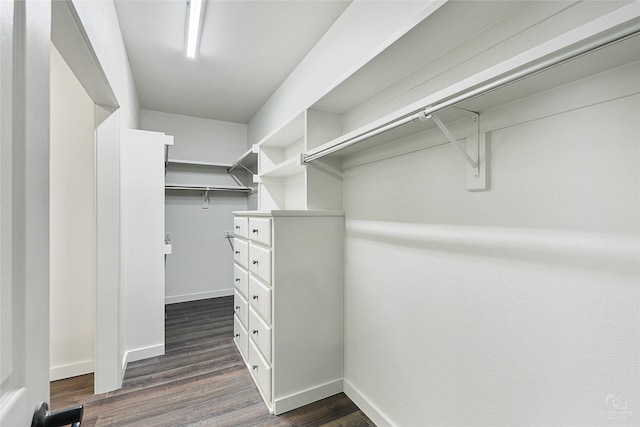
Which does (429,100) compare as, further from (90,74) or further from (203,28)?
(203,28)

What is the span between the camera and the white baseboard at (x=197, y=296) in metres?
3.83

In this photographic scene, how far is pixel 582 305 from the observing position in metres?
0.86

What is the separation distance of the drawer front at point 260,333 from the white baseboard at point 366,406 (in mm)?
592

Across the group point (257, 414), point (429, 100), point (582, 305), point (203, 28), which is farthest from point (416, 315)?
point (203, 28)

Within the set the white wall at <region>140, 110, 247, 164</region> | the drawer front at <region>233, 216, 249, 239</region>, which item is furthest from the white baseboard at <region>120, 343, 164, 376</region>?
the white wall at <region>140, 110, 247, 164</region>

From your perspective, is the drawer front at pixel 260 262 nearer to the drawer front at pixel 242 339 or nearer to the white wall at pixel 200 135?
the drawer front at pixel 242 339

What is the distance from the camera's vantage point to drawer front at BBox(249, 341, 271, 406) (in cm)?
179

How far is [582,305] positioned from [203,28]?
2.77 meters

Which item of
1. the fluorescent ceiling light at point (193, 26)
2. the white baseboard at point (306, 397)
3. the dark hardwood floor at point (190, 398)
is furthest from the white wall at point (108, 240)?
the white baseboard at point (306, 397)

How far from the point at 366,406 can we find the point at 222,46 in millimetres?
2935

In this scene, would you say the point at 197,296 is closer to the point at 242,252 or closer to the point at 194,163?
the point at 194,163

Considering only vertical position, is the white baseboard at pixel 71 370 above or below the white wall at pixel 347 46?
below

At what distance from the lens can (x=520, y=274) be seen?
3.29ft

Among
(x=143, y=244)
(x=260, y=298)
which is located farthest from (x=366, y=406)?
(x=143, y=244)
